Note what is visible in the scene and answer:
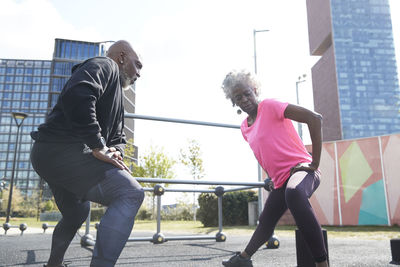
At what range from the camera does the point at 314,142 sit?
1.71 metres

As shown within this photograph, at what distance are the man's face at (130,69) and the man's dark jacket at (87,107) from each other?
16 cm

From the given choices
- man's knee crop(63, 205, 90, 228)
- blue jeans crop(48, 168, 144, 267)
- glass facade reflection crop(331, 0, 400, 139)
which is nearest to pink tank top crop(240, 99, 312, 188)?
A: blue jeans crop(48, 168, 144, 267)

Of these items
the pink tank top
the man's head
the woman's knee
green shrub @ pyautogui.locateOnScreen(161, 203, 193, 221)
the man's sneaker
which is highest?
the man's head

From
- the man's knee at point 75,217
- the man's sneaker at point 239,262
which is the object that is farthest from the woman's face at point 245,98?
the man's knee at point 75,217

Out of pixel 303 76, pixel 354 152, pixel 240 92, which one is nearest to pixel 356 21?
pixel 303 76

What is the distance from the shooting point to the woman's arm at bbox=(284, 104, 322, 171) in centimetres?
165

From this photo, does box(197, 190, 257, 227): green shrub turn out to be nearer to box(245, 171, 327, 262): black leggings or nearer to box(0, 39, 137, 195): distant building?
box(245, 171, 327, 262): black leggings

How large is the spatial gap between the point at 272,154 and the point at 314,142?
0.79 feet

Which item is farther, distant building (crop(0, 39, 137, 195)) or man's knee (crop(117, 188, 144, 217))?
distant building (crop(0, 39, 137, 195))

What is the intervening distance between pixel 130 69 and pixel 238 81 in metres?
0.67

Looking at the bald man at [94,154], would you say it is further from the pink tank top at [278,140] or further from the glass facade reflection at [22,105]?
the glass facade reflection at [22,105]

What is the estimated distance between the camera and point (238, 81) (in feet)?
6.19

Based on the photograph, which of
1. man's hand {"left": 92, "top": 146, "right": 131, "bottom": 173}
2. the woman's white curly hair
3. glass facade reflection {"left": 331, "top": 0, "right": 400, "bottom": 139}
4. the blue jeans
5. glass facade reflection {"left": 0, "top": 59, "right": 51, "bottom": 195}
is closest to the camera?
the blue jeans

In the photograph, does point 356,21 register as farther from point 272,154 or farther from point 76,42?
point 272,154
